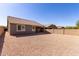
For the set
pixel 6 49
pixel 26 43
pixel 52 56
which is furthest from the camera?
pixel 26 43

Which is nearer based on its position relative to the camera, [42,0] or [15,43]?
[42,0]

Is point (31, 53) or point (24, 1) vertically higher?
point (24, 1)

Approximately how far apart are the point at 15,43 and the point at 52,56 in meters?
1.83

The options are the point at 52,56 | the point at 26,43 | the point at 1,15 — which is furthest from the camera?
the point at 26,43

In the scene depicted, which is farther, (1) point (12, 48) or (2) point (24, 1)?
(1) point (12, 48)

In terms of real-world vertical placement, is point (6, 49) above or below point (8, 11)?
below

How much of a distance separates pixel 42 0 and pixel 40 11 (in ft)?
3.61

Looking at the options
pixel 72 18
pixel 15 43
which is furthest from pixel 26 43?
pixel 72 18

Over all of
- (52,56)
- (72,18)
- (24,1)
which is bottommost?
(52,56)

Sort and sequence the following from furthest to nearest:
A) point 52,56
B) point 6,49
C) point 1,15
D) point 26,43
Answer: point 26,43 < point 1,15 < point 6,49 < point 52,56

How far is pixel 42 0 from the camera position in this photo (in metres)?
4.25

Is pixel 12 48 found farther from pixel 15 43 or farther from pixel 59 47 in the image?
pixel 59 47

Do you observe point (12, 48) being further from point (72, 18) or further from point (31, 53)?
point (72, 18)

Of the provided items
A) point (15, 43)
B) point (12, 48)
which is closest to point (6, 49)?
point (12, 48)
